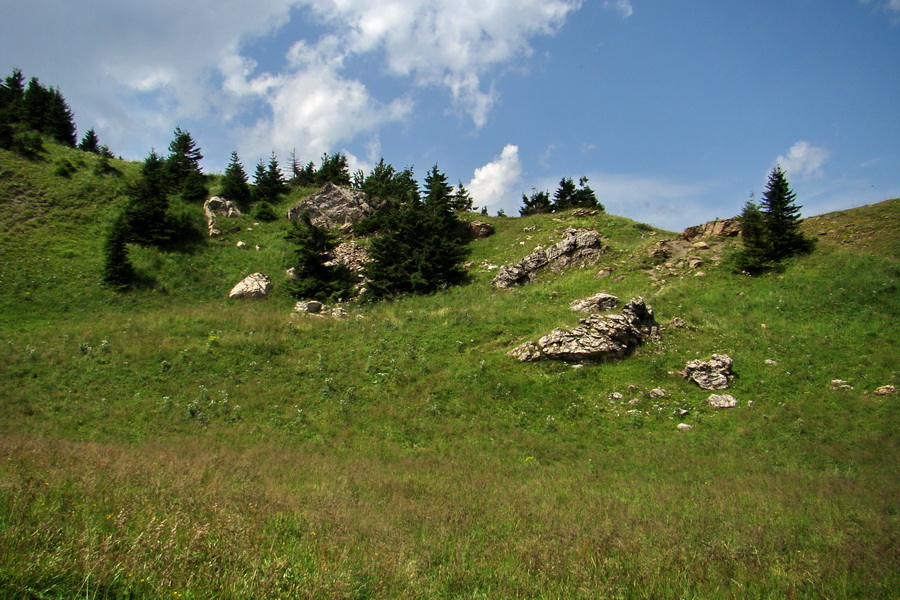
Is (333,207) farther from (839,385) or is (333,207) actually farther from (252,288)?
(839,385)

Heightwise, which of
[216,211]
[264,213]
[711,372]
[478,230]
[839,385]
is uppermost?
[264,213]

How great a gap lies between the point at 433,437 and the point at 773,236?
97.5ft

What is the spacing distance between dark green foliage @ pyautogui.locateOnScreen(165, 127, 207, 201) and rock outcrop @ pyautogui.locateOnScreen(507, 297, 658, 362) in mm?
39426

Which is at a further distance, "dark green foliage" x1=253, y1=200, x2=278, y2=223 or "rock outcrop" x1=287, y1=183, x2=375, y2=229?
"rock outcrop" x1=287, y1=183, x2=375, y2=229

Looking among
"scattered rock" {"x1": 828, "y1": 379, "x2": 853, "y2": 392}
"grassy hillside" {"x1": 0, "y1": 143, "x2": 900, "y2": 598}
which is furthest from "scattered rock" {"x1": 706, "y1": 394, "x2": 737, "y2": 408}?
"scattered rock" {"x1": 828, "y1": 379, "x2": 853, "y2": 392}

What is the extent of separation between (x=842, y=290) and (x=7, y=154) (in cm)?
6996

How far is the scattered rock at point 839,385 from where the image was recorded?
16.8 metres

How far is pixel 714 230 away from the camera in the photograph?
116ft

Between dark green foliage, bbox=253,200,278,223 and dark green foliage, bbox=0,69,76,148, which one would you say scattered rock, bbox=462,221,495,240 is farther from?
dark green foliage, bbox=0,69,76,148

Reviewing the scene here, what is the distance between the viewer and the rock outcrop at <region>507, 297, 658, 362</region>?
19.6m

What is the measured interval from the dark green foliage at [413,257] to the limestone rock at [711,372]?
20361 mm

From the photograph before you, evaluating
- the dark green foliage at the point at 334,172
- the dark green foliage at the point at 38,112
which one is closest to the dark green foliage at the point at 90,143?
the dark green foliage at the point at 38,112

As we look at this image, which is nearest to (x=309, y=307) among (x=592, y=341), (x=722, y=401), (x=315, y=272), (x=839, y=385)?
(x=315, y=272)

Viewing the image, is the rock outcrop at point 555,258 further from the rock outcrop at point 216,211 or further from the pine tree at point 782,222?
the rock outcrop at point 216,211
